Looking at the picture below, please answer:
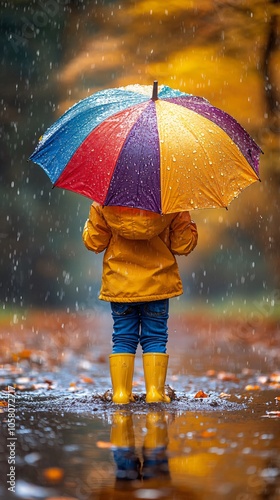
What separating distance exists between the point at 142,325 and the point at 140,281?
14.5 inches

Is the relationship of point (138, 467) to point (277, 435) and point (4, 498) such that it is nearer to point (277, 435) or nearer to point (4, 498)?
point (4, 498)

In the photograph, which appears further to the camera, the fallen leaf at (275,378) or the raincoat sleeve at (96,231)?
the fallen leaf at (275,378)

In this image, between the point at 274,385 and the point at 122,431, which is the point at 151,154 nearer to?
the point at 122,431

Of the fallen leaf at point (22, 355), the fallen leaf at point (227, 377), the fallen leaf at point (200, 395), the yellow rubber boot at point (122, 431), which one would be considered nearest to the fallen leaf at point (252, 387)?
the fallen leaf at point (227, 377)

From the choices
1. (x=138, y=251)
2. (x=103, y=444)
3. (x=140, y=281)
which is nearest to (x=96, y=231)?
(x=138, y=251)

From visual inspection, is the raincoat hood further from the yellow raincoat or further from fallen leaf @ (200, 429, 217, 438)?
fallen leaf @ (200, 429, 217, 438)

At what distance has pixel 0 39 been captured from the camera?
56.2 ft

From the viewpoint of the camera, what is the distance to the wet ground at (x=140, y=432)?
3.35m

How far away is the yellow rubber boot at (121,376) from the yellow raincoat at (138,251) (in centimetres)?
37

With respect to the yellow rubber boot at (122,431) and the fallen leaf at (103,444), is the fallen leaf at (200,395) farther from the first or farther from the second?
the fallen leaf at (103,444)

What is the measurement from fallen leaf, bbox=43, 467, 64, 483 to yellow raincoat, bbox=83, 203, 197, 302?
1877 millimetres

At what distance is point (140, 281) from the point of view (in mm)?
5340

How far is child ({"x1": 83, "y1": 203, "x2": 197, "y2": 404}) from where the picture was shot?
534 cm

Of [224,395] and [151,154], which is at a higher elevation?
[151,154]
